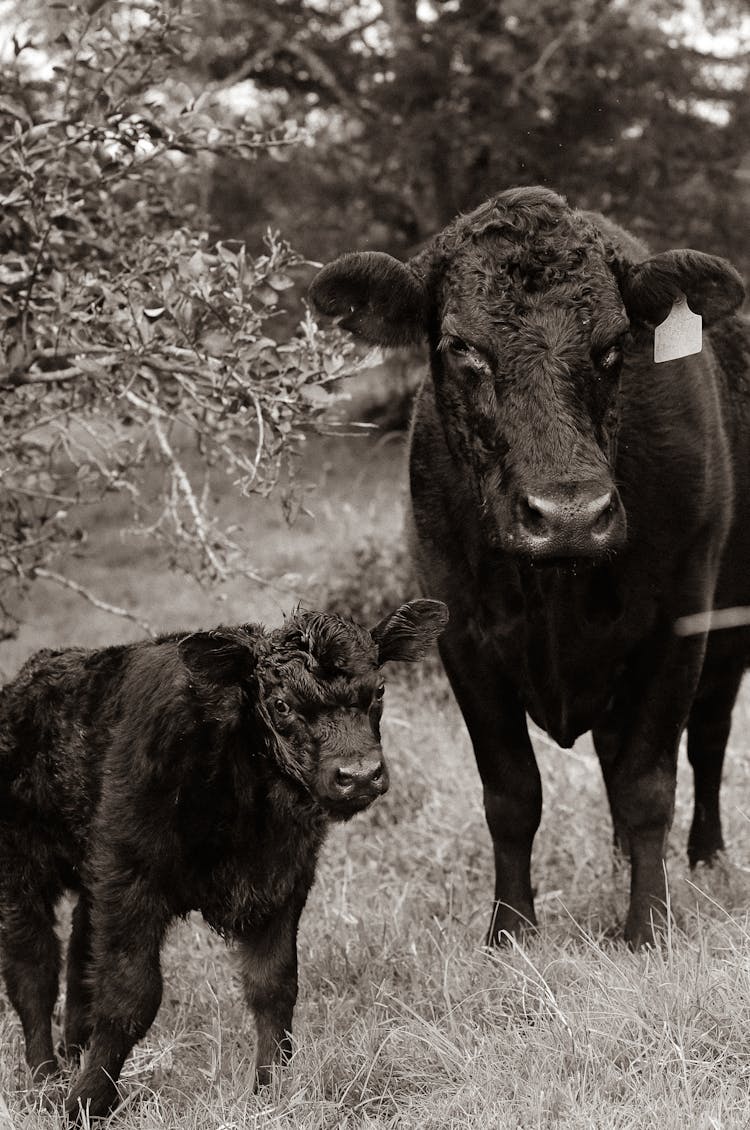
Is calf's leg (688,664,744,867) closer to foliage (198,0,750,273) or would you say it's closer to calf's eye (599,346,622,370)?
calf's eye (599,346,622,370)

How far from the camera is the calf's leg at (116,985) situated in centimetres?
352

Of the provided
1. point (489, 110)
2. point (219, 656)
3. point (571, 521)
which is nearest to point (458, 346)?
point (571, 521)

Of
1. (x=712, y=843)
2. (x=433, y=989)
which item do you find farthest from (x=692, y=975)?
(x=712, y=843)

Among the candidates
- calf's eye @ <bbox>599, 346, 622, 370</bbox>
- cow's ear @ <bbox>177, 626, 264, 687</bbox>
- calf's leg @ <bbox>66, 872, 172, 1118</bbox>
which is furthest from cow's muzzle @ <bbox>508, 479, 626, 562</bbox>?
calf's leg @ <bbox>66, 872, 172, 1118</bbox>

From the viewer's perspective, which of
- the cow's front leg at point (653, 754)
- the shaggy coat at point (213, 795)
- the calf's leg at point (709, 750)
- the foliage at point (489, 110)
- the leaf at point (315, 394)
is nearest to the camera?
the shaggy coat at point (213, 795)

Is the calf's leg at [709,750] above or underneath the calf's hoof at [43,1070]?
underneath

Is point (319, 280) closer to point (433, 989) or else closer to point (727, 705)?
point (433, 989)

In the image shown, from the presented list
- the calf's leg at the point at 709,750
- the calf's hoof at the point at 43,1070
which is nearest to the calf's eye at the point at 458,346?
the calf's leg at the point at 709,750

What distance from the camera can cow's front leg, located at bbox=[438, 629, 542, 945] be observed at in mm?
4836

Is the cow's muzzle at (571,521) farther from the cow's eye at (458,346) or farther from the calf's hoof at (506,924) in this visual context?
the calf's hoof at (506,924)

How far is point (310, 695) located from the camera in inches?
136

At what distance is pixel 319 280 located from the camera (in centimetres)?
452

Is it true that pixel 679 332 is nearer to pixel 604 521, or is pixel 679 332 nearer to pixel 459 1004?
pixel 604 521

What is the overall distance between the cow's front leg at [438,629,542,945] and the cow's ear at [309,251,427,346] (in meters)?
1.06
